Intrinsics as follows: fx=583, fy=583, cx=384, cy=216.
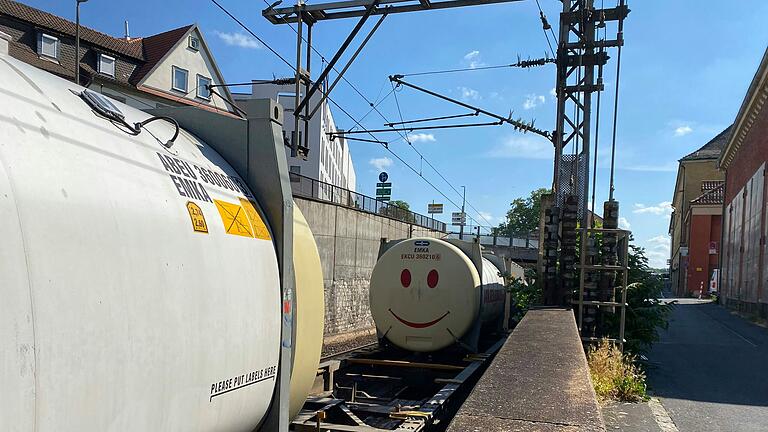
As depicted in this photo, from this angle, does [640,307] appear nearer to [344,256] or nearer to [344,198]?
[344,256]

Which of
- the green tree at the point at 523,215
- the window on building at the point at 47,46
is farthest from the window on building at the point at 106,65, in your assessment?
the green tree at the point at 523,215

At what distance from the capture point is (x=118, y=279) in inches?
82.1

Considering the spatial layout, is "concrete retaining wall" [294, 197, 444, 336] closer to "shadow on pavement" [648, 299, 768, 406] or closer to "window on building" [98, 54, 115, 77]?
"shadow on pavement" [648, 299, 768, 406]

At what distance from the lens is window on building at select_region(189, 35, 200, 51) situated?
3264 cm

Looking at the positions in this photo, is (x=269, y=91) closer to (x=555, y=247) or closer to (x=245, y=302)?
(x=555, y=247)

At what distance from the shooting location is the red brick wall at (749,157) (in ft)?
83.5

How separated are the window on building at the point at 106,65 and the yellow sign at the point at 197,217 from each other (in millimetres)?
29045

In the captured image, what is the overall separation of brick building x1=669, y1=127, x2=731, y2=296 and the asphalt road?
3587 cm

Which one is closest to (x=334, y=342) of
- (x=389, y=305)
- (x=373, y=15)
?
(x=389, y=305)

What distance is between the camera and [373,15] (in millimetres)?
10031

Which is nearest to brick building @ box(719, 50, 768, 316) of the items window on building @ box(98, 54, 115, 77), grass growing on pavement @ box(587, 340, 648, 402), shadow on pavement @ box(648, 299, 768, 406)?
shadow on pavement @ box(648, 299, 768, 406)

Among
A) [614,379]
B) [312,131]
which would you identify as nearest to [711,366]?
[614,379]

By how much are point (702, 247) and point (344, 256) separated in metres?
45.8

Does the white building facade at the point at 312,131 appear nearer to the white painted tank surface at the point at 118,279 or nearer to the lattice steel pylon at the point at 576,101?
the lattice steel pylon at the point at 576,101
